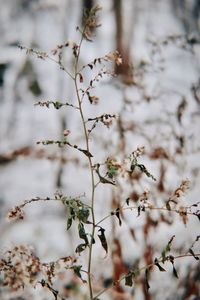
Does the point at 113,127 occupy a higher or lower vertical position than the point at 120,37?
lower

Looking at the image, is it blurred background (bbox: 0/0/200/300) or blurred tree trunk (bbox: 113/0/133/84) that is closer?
blurred background (bbox: 0/0/200/300)

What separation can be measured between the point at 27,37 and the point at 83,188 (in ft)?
17.6

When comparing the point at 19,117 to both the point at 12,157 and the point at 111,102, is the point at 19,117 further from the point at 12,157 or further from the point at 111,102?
the point at 111,102

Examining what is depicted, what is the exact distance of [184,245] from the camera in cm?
324

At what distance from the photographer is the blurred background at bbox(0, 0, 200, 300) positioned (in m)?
3.49

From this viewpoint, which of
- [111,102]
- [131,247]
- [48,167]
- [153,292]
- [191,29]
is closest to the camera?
[153,292]

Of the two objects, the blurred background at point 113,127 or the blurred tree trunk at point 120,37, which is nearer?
the blurred background at point 113,127

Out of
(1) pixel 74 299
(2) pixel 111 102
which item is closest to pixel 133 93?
(2) pixel 111 102

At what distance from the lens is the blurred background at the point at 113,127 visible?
3.49 meters

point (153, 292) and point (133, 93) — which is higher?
point (133, 93)

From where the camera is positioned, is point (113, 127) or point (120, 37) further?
point (120, 37)

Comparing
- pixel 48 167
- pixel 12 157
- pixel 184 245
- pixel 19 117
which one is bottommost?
pixel 184 245

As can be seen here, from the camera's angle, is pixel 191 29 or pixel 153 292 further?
pixel 191 29

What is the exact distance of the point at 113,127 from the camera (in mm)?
5453
